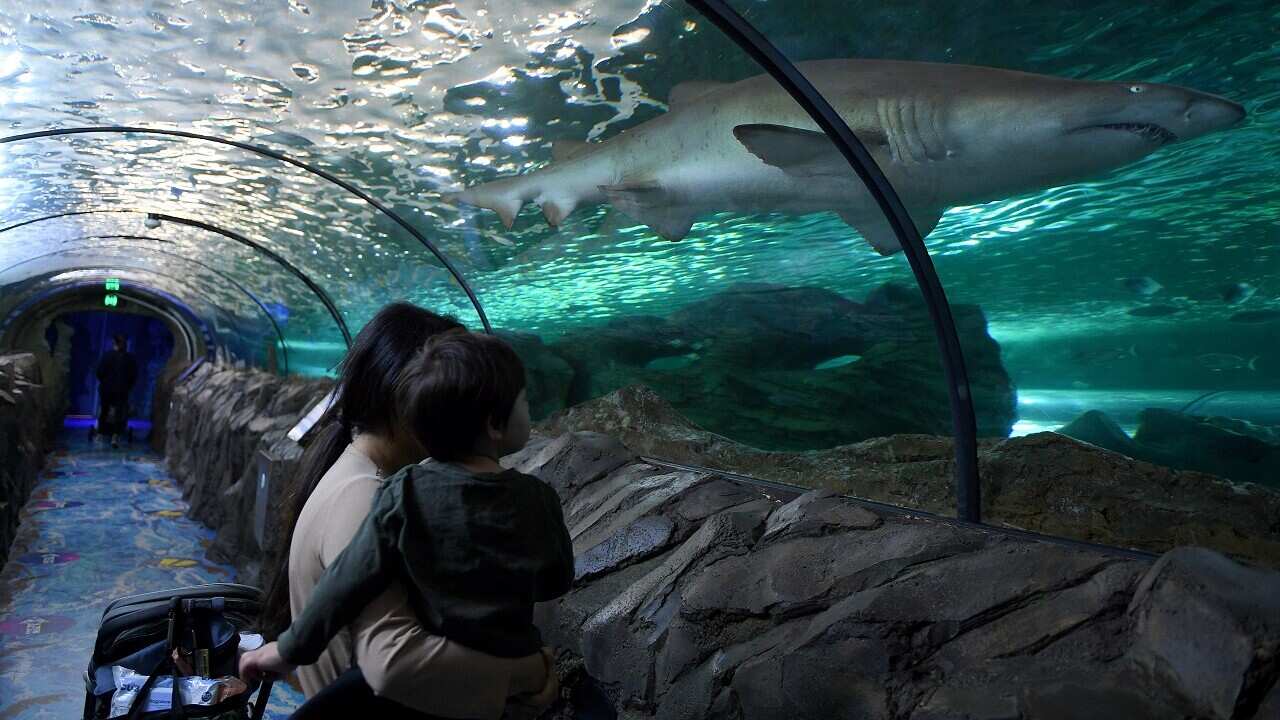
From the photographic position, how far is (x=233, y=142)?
6.66 metres

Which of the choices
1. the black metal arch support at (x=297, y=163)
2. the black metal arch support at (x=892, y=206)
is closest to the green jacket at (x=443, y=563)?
the black metal arch support at (x=892, y=206)

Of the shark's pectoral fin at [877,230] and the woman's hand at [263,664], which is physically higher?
the shark's pectoral fin at [877,230]

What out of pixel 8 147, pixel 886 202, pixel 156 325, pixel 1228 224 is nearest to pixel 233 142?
pixel 8 147

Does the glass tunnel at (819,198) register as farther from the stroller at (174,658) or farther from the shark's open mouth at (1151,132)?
the stroller at (174,658)

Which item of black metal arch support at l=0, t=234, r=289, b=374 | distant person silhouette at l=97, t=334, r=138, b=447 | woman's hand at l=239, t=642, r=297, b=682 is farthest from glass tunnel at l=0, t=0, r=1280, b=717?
distant person silhouette at l=97, t=334, r=138, b=447

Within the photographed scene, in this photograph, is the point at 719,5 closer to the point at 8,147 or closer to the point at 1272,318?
the point at 1272,318

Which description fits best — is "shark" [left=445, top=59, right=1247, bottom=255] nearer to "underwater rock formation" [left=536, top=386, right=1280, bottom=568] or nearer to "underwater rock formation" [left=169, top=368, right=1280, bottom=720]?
"underwater rock formation" [left=536, top=386, right=1280, bottom=568]

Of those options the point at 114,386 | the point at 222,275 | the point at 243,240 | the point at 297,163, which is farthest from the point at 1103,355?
the point at 114,386

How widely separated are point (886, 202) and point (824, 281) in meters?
1.10

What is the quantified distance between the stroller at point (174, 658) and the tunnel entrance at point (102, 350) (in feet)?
75.7

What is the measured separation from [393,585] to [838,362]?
3.01 meters

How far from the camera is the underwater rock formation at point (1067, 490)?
247cm

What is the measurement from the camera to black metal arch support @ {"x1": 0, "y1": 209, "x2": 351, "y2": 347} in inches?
395

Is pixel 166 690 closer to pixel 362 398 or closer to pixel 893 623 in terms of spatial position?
pixel 362 398
